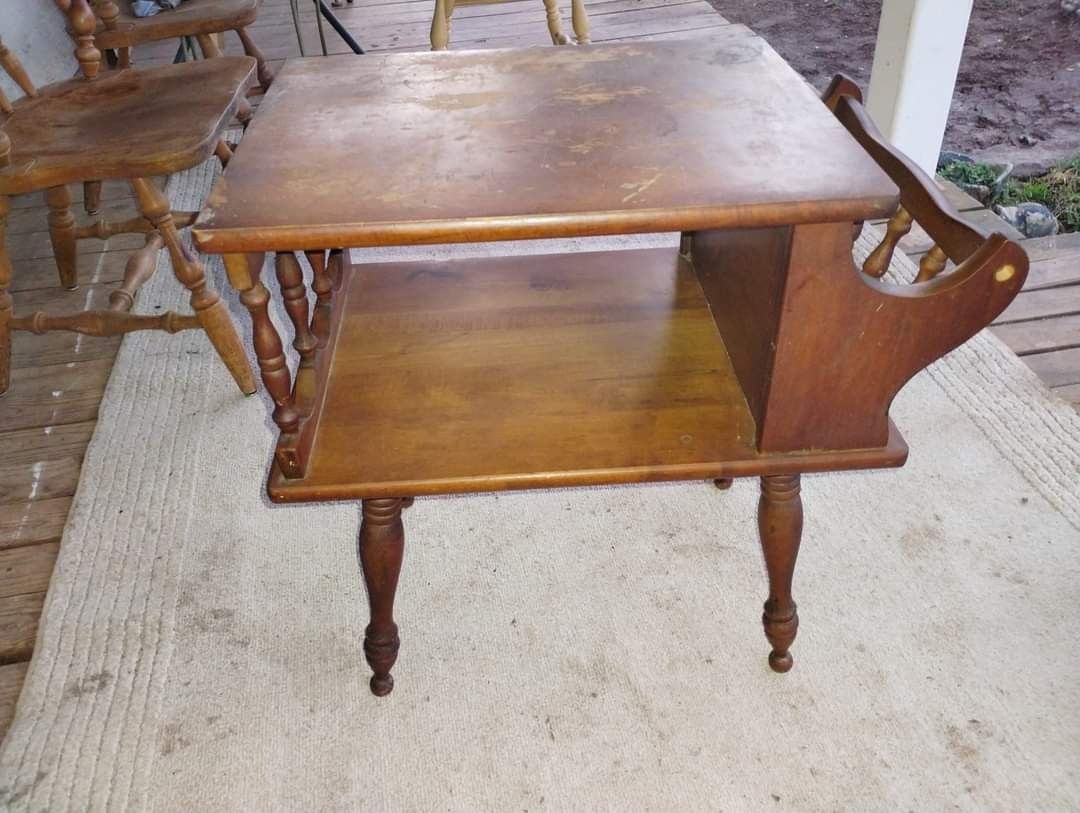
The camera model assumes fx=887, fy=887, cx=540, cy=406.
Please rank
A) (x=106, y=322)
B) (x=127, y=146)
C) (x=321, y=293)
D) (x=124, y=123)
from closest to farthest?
1. (x=321, y=293)
2. (x=127, y=146)
3. (x=124, y=123)
4. (x=106, y=322)

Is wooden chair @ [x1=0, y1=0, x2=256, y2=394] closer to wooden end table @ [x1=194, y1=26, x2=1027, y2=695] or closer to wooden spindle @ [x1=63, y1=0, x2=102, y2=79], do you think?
wooden spindle @ [x1=63, y1=0, x2=102, y2=79]

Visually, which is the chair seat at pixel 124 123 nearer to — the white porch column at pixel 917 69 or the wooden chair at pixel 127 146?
the wooden chair at pixel 127 146

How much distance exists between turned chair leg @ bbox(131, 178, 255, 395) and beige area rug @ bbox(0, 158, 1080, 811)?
7.1 inches

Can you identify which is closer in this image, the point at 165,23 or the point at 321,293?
the point at 321,293

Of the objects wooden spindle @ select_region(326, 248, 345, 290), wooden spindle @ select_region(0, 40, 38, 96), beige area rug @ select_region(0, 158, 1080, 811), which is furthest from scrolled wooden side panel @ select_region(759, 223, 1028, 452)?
wooden spindle @ select_region(0, 40, 38, 96)

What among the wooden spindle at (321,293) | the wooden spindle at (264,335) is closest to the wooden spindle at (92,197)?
the wooden spindle at (321,293)

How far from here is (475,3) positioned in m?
2.78

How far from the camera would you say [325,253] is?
143 cm

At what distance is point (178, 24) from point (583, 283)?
1.55 meters

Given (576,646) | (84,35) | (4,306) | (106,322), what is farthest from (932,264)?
(84,35)

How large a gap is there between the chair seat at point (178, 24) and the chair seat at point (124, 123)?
33 cm

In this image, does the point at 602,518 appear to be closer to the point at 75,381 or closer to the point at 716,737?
the point at 716,737

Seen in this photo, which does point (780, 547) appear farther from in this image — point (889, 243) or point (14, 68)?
point (14, 68)

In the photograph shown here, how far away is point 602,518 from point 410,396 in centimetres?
58
